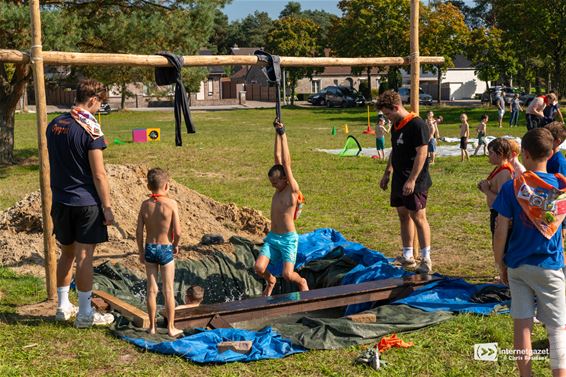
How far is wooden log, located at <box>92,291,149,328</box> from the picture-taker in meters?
6.25

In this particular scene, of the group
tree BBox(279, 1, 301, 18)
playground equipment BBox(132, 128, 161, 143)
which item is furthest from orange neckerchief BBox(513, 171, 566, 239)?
tree BBox(279, 1, 301, 18)

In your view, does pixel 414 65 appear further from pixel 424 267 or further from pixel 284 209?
pixel 284 209

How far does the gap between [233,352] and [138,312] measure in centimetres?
127

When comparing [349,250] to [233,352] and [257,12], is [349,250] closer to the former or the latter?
[233,352]

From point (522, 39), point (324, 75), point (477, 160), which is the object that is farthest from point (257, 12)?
point (477, 160)

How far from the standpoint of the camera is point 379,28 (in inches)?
2199

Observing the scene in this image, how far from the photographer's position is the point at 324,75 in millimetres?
77812

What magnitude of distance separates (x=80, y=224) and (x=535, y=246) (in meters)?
3.76

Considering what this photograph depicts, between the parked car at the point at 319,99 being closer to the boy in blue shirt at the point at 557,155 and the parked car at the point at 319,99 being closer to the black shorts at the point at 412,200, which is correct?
the black shorts at the point at 412,200

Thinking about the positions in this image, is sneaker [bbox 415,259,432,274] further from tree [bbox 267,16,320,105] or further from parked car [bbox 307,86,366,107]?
tree [bbox 267,16,320,105]

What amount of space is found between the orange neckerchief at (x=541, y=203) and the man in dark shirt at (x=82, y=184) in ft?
11.3

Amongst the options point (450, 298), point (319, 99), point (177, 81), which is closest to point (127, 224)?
point (177, 81)

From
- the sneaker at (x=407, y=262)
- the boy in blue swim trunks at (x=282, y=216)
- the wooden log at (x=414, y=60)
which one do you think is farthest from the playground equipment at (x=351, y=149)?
the boy in blue swim trunks at (x=282, y=216)

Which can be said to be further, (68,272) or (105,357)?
(68,272)
